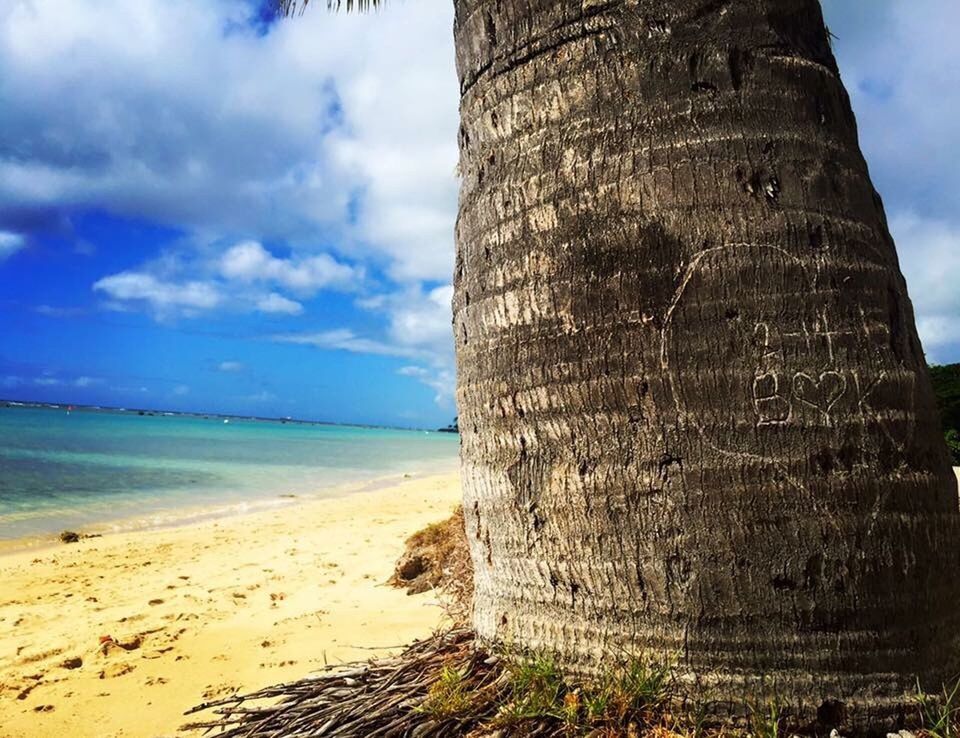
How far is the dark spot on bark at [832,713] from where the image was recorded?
6.26 ft

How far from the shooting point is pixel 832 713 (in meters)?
1.92

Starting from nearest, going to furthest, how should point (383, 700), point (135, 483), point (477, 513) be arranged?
point (383, 700) < point (477, 513) < point (135, 483)

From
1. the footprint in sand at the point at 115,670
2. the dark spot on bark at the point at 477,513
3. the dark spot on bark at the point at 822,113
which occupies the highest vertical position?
the dark spot on bark at the point at 822,113

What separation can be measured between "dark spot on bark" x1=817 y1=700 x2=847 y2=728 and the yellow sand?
5.37ft

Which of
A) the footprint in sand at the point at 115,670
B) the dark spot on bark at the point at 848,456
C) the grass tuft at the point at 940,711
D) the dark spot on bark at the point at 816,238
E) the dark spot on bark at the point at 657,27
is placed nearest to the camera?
the grass tuft at the point at 940,711

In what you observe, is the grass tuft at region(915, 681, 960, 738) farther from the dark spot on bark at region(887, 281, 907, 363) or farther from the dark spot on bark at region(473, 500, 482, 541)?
the dark spot on bark at region(473, 500, 482, 541)

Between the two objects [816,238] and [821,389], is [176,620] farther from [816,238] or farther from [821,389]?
[816,238]

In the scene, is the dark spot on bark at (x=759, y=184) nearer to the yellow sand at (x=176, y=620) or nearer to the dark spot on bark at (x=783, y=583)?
the dark spot on bark at (x=783, y=583)

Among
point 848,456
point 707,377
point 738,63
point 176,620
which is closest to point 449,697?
point 707,377

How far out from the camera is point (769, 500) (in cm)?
195

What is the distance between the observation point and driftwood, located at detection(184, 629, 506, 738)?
2182 mm

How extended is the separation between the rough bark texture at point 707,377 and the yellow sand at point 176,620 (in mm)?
1314

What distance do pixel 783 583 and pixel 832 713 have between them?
0.37 metres


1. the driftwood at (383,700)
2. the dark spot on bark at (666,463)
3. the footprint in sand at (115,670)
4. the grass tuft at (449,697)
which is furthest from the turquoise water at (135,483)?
the dark spot on bark at (666,463)
